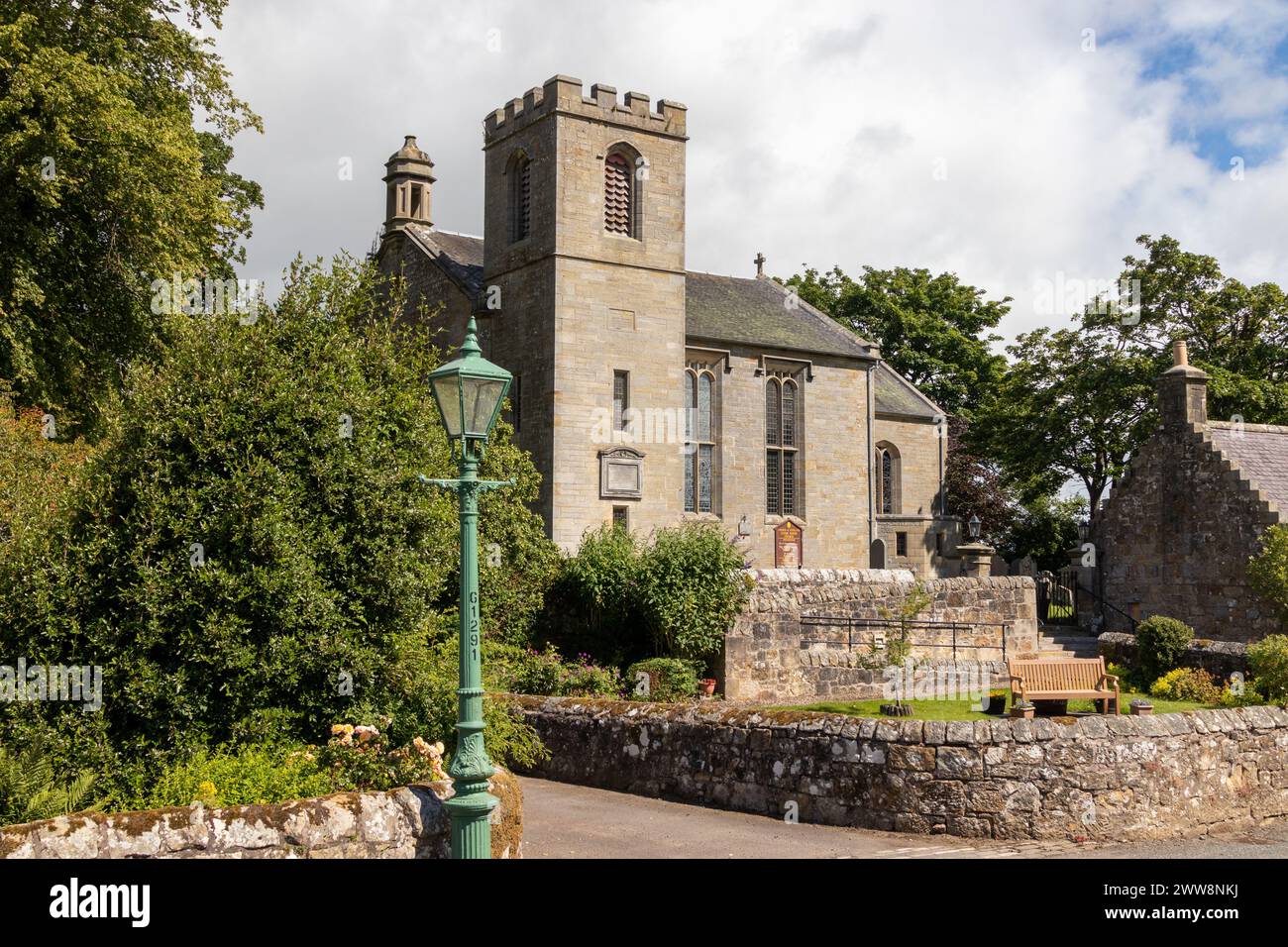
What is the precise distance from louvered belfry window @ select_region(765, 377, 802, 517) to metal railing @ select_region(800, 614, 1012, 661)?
45.5 feet

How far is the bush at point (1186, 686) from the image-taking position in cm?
1911

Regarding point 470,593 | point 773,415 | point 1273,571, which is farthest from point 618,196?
point 470,593

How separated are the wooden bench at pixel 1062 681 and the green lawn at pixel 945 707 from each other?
0.89 metres

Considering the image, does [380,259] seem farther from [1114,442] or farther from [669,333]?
[1114,442]

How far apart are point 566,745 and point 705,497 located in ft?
72.1

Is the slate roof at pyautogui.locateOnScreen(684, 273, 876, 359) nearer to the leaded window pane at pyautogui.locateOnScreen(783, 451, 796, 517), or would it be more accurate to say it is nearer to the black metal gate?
the leaded window pane at pyautogui.locateOnScreen(783, 451, 796, 517)

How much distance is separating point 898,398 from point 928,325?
10.6 m

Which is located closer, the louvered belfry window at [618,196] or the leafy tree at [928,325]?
the louvered belfry window at [618,196]

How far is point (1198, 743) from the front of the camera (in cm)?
1195

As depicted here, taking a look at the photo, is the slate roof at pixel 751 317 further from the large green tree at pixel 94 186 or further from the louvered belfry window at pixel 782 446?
the large green tree at pixel 94 186

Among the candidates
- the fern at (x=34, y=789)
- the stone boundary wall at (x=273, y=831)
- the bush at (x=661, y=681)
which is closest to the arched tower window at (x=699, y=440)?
the bush at (x=661, y=681)

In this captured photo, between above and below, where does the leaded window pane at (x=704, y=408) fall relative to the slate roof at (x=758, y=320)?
below
